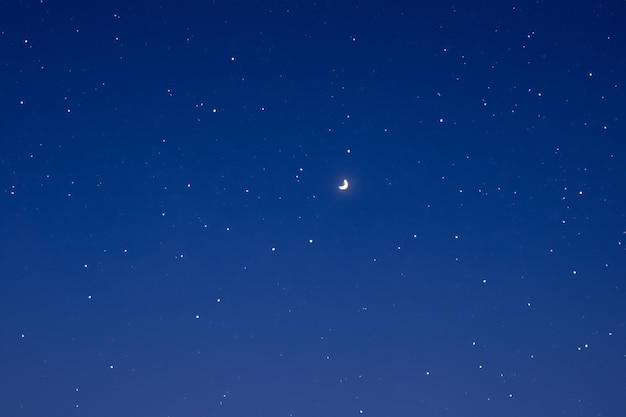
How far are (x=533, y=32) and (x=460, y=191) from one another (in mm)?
839

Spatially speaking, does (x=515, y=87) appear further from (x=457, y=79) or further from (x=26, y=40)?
(x=26, y=40)

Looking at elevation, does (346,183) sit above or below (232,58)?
below

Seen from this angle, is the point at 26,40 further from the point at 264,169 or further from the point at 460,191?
the point at 460,191

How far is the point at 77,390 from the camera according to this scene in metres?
2.88

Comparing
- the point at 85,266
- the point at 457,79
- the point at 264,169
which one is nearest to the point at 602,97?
the point at 457,79

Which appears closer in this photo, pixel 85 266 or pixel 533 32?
pixel 533 32

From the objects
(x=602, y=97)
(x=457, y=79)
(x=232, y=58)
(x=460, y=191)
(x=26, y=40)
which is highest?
(x=26, y=40)

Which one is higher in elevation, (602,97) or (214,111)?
(214,111)

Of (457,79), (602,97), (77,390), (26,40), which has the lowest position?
(77,390)

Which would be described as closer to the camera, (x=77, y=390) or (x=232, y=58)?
(x=232, y=58)

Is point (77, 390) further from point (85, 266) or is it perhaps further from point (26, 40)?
point (26, 40)

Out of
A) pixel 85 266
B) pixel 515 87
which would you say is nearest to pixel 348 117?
pixel 515 87

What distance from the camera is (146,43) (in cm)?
256

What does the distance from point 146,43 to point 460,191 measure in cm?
172
